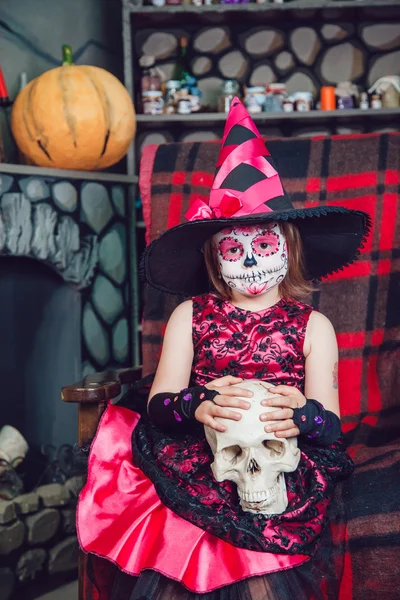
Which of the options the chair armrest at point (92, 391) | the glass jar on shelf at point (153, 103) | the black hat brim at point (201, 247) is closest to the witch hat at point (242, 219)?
the black hat brim at point (201, 247)

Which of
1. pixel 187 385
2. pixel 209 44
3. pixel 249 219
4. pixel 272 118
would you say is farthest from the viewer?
pixel 209 44

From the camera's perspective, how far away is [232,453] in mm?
1060

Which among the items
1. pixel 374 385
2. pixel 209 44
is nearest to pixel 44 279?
pixel 374 385

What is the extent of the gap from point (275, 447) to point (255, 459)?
5 centimetres

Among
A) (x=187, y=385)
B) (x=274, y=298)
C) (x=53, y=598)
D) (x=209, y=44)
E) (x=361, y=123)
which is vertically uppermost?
(x=209, y=44)

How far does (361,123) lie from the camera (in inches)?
108

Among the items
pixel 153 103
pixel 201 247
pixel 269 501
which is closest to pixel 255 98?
pixel 153 103

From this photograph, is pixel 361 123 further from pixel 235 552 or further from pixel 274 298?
pixel 235 552

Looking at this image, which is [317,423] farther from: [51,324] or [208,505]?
[51,324]

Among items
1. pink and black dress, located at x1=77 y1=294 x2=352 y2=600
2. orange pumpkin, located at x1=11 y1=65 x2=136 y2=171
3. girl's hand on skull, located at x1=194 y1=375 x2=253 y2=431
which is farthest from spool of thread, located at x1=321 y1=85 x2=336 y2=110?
girl's hand on skull, located at x1=194 y1=375 x2=253 y2=431

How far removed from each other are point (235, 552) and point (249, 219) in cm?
55

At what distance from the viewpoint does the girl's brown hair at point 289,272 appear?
1.35m

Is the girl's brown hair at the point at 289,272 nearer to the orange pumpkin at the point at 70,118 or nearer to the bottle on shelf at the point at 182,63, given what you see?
the orange pumpkin at the point at 70,118

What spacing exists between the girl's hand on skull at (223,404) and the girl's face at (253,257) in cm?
21
